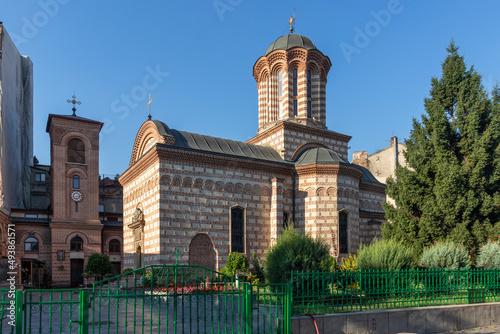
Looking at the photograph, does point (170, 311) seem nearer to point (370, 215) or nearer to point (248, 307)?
point (248, 307)

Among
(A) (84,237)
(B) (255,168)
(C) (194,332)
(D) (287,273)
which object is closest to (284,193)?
(B) (255,168)

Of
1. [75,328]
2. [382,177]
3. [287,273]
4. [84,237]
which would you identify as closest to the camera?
[75,328]

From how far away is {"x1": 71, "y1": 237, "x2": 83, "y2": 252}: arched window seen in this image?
2961 cm

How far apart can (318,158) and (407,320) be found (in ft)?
35.5

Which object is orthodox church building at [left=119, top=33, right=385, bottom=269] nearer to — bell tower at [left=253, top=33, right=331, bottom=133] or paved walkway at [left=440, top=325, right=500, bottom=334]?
bell tower at [left=253, top=33, right=331, bottom=133]

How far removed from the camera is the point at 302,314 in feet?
31.5

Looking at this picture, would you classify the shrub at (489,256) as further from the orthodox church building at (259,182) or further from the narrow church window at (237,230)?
the narrow church window at (237,230)

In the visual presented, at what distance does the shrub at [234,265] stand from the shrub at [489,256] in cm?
811

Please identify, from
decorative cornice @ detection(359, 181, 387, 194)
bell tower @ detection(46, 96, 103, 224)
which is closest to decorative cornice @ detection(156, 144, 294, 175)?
decorative cornice @ detection(359, 181, 387, 194)

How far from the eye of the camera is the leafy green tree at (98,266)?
Answer: 83.9 ft

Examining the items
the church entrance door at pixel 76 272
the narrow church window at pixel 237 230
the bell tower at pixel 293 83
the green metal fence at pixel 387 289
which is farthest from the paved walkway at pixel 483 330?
the church entrance door at pixel 76 272

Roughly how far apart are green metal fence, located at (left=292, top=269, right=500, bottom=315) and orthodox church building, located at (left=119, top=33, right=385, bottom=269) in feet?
25.1

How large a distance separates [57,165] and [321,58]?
1907cm

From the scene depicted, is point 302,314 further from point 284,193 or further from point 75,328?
point 284,193
